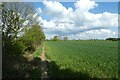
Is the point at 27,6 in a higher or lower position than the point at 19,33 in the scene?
higher

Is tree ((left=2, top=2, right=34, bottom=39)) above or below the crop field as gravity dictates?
above

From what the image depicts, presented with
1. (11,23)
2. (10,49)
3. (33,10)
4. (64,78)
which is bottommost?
(64,78)

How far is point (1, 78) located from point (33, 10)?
22.5 meters

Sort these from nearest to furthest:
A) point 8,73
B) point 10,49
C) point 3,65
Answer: point 8,73, point 3,65, point 10,49

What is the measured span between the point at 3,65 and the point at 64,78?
4.31 metres

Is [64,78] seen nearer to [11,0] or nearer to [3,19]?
[3,19]

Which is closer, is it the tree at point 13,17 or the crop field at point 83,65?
the crop field at point 83,65

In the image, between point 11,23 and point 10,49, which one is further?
point 11,23

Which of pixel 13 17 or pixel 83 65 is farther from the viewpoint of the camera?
pixel 13 17

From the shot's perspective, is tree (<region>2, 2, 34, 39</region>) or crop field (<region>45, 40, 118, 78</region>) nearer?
crop field (<region>45, 40, 118, 78</region>)

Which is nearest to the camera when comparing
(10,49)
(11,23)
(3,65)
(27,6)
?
(3,65)

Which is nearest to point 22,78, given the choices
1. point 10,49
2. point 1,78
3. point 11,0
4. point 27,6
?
point 1,78

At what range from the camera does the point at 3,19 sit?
2725 centimetres

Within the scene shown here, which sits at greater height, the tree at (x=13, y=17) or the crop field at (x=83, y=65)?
the tree at (x=13, y=17)
